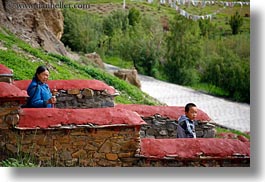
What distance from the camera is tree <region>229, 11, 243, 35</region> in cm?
430

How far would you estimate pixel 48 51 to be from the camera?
452cm

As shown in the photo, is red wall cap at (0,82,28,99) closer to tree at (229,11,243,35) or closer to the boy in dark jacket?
the boy in dark jacket

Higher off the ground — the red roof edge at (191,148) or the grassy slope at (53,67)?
the grassy slope at (53,67)

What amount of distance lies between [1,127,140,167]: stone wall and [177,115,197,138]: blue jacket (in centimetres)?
46

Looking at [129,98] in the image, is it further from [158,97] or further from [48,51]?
[48,51]

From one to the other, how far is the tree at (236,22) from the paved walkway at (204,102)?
0.58 m

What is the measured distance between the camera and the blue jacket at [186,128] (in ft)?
14.0

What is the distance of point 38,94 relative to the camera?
4164 mm

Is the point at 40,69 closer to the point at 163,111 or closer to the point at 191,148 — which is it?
the point at 163,111

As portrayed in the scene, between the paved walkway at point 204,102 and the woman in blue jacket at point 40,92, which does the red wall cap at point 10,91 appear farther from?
the paved walkway at point 204,102

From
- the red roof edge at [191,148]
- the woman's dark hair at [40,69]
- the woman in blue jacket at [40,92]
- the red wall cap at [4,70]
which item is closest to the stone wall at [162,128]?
the red roof edge at [191,148]

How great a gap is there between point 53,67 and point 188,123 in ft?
3.93

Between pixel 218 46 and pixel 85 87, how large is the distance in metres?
1.16

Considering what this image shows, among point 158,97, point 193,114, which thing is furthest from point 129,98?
point 193,114
